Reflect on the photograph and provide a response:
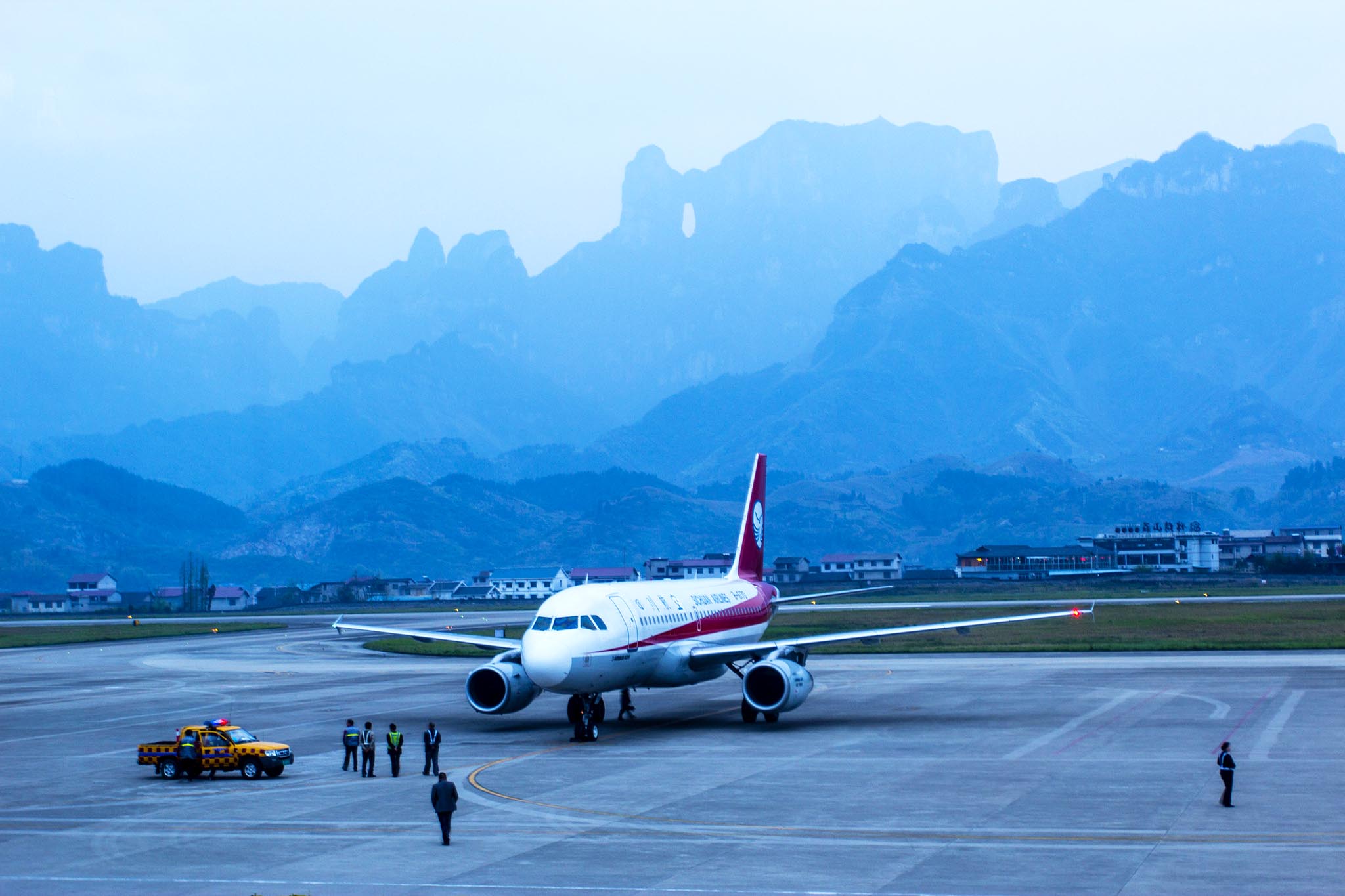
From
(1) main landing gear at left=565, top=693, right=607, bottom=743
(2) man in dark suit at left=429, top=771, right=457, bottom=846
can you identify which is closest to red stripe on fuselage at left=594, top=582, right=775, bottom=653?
(1) main landing gear at left=565, top=693, right=607, bottom=743

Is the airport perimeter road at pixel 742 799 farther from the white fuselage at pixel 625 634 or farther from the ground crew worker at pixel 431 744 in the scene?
the white fuselage at pixel 625 634

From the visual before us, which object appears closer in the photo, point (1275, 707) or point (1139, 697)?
point (1275, 707)

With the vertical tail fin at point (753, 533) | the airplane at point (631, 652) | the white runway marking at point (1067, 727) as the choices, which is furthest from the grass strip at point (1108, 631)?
the airplane at point (631, 652)

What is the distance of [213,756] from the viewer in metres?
38.2

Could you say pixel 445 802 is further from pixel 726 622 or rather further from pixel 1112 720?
pixel 726 622

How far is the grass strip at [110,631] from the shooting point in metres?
113

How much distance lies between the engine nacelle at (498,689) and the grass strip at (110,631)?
7546cm

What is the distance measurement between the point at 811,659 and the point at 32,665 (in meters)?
47.9

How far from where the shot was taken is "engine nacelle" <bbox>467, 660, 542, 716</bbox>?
44.5 meters

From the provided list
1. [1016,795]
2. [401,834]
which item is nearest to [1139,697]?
[1016,795]

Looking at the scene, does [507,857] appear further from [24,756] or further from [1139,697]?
[1139,697]

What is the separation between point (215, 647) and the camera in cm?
10244

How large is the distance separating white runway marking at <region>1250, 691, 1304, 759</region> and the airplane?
6900mm

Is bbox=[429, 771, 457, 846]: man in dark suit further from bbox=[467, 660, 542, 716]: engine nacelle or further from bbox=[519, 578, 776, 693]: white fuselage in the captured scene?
bbox=[467, 660, 542, 716]: engine nacelle
